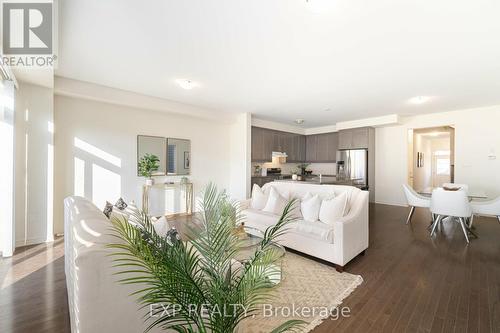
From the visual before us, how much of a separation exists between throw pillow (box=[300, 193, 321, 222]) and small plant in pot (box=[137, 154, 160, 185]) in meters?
3.20

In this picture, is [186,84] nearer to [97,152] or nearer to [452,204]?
[97,152]

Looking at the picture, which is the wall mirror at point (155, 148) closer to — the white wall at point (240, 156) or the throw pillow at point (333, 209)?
the white wall at point (240, 156)

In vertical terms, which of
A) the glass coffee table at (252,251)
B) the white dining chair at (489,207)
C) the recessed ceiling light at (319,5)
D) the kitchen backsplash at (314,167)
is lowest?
the glass coffee table at (252,251)

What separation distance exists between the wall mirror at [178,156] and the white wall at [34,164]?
→ 2053mm

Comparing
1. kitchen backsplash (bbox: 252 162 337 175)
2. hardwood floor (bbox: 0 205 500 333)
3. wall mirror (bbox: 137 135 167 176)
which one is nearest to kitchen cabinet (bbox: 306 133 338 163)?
kitchen backsplash (bbox: 252 162 337 175)

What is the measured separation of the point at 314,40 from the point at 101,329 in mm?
2914

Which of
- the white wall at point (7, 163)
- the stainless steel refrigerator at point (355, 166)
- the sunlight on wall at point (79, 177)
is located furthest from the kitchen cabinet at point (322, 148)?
the white wall at point (7, 163)

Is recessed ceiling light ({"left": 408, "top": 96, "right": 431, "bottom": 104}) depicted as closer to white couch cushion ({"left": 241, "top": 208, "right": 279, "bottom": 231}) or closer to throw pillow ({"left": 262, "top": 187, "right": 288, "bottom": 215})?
throw pillow ({"left": 262, "top": 187, "right": 288, "bottom": 215})

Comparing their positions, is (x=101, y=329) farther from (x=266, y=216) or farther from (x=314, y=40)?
(x=314, y=40)

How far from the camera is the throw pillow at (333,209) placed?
278 centimetres

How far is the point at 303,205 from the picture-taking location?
3.10 meters

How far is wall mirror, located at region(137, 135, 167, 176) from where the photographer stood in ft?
15.0

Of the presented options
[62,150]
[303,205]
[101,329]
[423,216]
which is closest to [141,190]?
[62,150]

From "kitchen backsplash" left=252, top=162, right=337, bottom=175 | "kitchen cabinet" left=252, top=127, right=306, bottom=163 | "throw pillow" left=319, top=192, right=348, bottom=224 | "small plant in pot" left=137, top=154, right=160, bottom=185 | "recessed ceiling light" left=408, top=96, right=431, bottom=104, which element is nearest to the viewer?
"throw pillow" left=319, top=192, right=348, bottom=224
